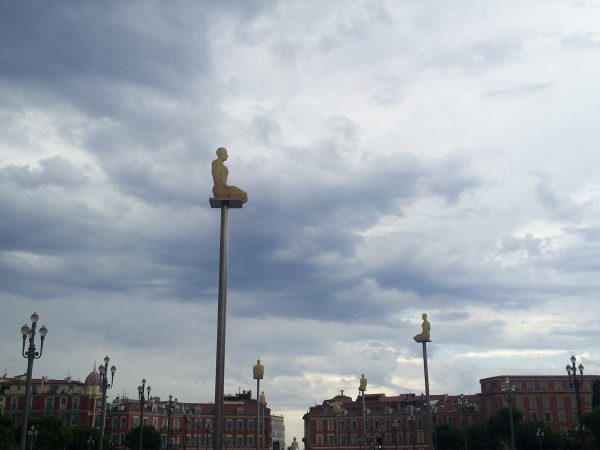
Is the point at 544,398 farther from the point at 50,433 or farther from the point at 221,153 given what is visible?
the point at 221,153

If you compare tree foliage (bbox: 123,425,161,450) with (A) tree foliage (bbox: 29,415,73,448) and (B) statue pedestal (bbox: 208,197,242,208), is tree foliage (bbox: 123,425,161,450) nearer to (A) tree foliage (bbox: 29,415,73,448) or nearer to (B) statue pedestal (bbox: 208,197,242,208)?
(A) tree foliage (bbox: 29,415,73,448)

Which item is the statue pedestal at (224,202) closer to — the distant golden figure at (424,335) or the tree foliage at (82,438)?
the distant golden figure at (424,335)

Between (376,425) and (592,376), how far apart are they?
35589 millimetres

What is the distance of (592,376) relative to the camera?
101 m

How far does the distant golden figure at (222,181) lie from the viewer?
19.9 m

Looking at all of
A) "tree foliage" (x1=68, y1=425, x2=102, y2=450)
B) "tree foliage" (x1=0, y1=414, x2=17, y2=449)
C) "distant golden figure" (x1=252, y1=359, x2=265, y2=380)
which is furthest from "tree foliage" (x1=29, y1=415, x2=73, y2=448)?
"distant golden figure" (x1=252, y1=359, x2=265, y2=380)

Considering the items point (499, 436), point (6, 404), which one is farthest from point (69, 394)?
point (499, 436)

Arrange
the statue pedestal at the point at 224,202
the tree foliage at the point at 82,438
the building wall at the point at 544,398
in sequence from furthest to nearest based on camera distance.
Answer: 1. the building wall at the point at 544,398
2. the tree foliage at the point at 82,438
3. the statue pedestal at the point at 224,202

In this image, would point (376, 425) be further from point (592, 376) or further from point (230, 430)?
point (592, 376)

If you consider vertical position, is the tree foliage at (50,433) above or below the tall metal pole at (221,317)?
below

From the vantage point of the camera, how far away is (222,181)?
66.6ft

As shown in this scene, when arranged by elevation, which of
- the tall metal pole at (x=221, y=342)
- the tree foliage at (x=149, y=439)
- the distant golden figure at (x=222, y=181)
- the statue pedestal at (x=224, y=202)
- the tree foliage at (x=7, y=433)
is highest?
the distant golden figure at (x=222, y=181)

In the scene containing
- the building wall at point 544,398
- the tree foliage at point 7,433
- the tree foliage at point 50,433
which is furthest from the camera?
the building wall at point 544,398

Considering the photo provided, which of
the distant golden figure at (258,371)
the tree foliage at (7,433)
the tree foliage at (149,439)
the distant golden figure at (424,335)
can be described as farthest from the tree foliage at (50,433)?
the distant golden figure at (424,335)
